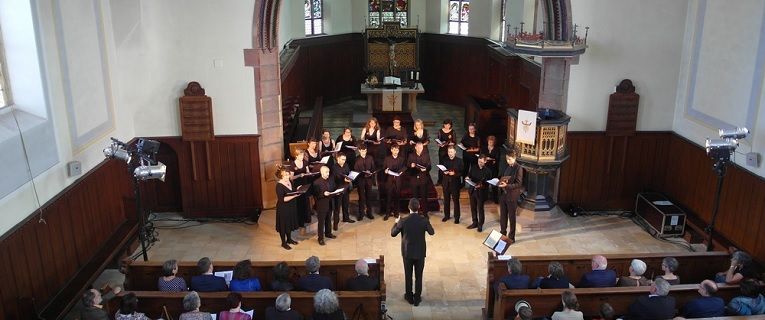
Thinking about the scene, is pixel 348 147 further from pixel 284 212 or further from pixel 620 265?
pixel 620 265

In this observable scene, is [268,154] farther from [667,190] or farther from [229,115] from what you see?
[667,190]

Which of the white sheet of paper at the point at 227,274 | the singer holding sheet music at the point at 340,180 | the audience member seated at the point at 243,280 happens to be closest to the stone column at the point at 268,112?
the singer holding sheet music at the point at 340,180

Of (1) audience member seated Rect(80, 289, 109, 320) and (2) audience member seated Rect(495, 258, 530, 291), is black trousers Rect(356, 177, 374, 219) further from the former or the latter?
(1) audience member seated Rect(80, 289, 109, 320)

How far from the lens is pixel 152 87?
11023mm

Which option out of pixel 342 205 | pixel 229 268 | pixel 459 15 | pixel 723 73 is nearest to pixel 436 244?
pixel 342 205

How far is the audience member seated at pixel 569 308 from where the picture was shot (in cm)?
654

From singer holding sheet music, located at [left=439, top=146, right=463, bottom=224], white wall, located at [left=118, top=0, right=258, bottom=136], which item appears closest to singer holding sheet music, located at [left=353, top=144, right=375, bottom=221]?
singer holding sheet music, located at [left=439, top=146, right=463, bottom=224]

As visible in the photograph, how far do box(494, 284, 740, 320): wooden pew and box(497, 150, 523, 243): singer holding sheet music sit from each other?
322cm

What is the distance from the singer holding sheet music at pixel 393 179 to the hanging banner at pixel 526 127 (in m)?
2.09

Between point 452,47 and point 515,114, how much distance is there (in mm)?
9037

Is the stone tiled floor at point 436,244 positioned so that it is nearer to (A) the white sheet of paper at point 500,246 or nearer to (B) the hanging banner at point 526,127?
(A) the white sheet of paper at point 500,246

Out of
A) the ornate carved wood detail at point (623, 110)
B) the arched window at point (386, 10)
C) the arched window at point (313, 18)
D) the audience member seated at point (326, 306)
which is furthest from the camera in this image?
the arched window at point (386, 10)

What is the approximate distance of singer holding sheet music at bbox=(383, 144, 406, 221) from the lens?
36.6 ft

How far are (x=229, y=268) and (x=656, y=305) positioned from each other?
15.9ft
